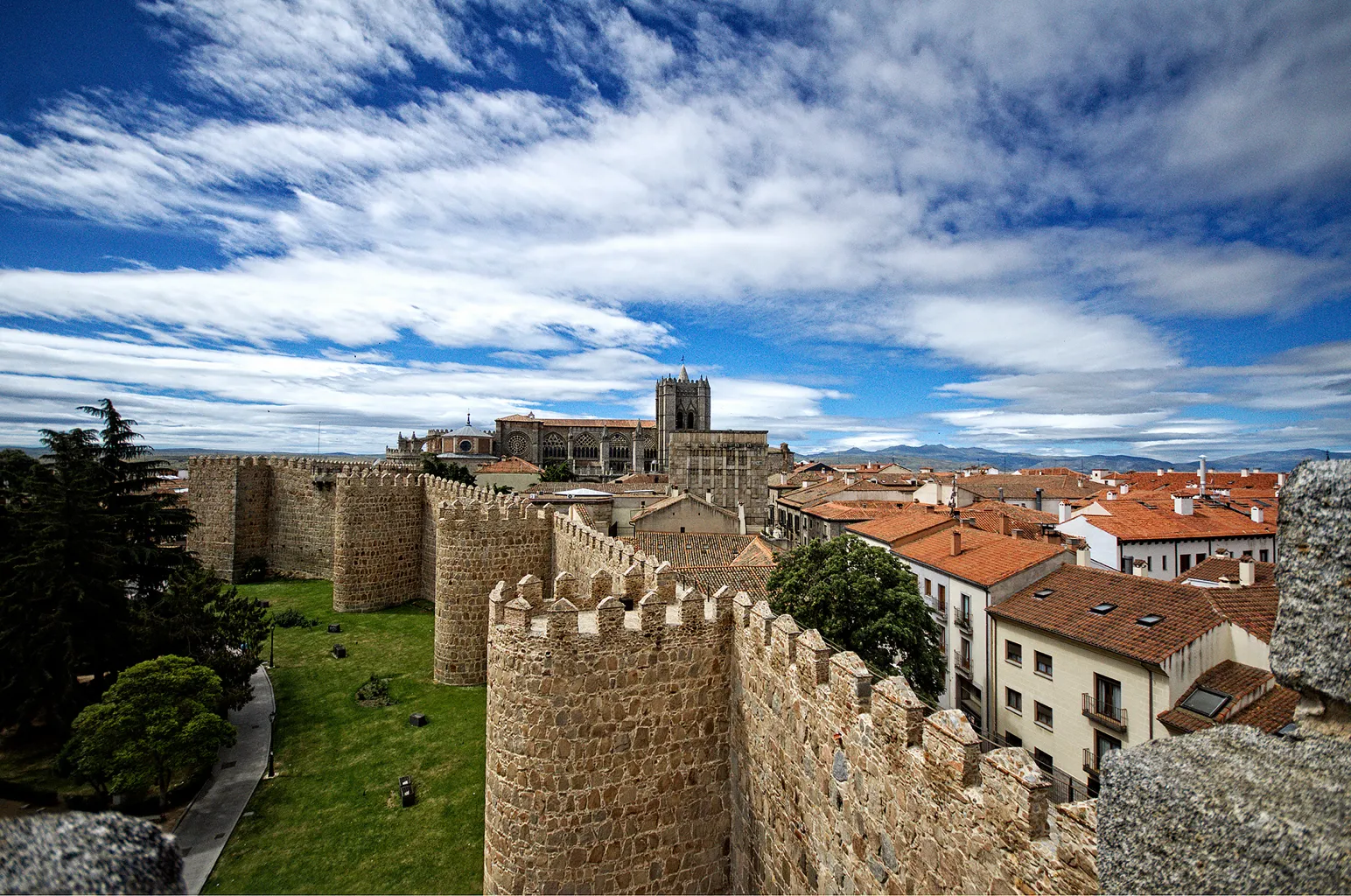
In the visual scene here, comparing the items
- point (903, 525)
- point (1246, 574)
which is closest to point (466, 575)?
point (903, 525)

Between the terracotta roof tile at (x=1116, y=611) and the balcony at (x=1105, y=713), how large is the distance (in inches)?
58.1

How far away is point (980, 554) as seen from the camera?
22344 mm

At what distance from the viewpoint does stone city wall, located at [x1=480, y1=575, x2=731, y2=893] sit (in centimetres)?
688

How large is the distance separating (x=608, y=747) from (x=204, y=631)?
12.5m

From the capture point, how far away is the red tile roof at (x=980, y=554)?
65.5 ft

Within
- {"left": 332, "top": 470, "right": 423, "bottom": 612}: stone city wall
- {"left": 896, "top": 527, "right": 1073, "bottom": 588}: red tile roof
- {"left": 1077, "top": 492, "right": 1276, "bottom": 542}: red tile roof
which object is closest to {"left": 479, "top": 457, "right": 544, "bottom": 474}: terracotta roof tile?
{"left": 332, "top": 470, "right": 423, "bottom": 612}: stone city wall

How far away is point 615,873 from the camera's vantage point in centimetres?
713

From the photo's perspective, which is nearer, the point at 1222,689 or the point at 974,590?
the point at 1222,689

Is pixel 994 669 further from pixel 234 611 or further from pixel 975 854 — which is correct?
pixel 234 611

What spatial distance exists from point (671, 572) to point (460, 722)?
7.81 meters

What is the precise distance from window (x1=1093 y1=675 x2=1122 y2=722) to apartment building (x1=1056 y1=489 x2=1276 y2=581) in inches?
397

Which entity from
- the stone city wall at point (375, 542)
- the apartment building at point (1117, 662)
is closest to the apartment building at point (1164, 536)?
the apartment building at point (1117, 662)

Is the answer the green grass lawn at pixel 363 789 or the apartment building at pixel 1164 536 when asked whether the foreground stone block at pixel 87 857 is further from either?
the apartment building at pixel 1164 536

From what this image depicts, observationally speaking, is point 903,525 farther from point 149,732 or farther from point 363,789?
point 149,732
